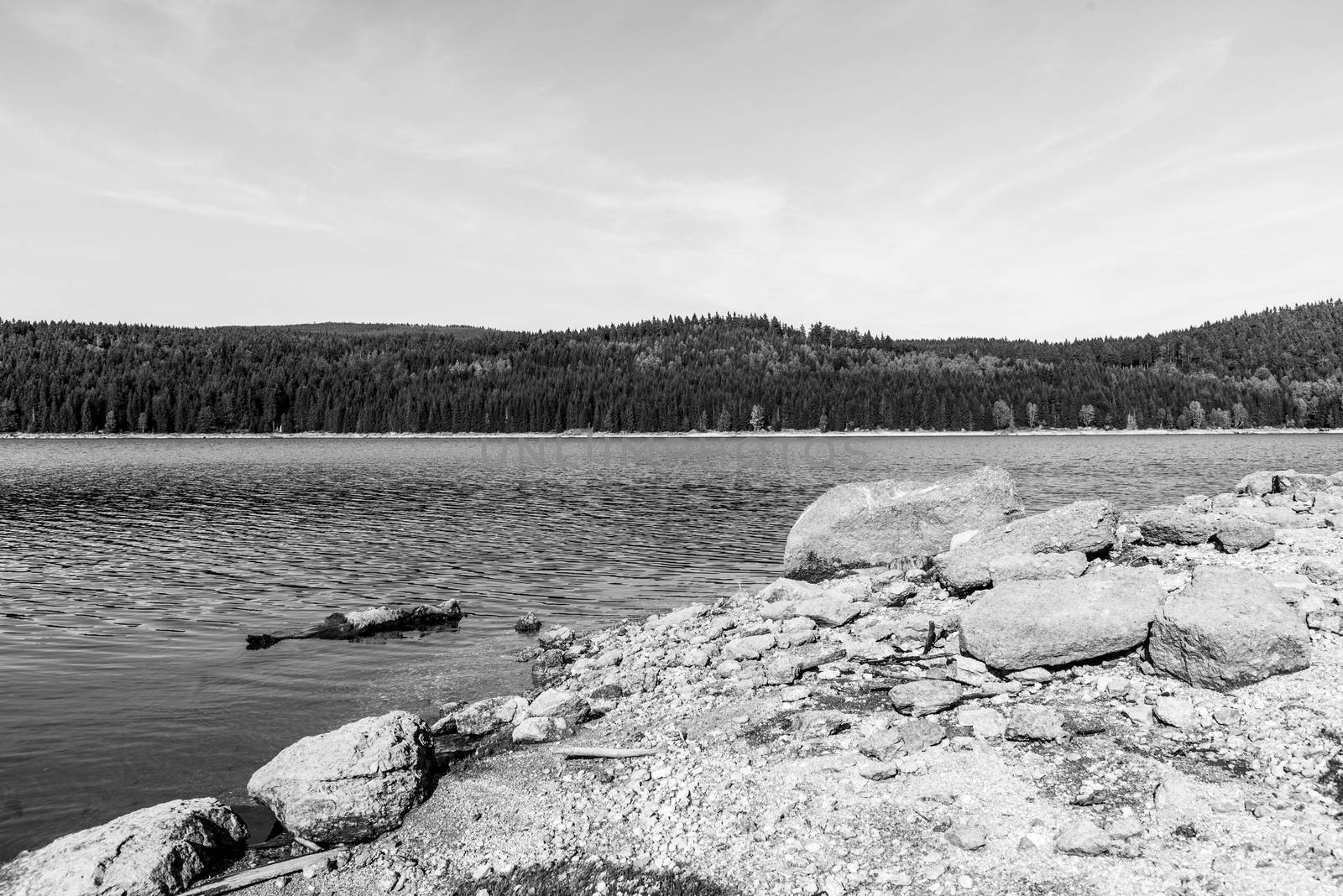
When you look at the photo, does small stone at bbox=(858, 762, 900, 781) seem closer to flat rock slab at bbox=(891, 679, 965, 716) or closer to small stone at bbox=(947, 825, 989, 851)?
small stone at bbox=(947, 825, 989, 851)

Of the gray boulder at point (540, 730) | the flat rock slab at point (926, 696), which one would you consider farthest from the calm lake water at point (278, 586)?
the flat rock slab at point (926, 696)

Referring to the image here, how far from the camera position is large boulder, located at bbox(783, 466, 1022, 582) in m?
24.2

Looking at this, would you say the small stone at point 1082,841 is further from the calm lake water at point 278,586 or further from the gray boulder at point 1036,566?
the calm lake water at point 278,586

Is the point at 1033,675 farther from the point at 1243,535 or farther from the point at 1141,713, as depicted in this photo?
the point at 1243,535

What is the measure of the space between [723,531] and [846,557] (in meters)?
15.4

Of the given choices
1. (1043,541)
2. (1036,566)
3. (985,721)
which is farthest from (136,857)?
(1043,541)

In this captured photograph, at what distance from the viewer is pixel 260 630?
21438mm

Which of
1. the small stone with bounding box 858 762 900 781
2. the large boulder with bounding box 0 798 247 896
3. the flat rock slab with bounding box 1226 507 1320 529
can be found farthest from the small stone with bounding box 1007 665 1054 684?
the large boulder with bounding box 0 798 247 896

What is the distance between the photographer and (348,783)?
32.8 ft

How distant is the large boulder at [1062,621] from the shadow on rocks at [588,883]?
6236 mm

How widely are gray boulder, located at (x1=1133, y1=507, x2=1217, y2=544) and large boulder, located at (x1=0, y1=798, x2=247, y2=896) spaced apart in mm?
18089

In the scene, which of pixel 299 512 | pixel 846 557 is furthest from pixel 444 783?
pixel 299 512

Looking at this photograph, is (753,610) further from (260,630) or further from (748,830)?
(260,630)

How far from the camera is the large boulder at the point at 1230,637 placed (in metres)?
10.0
